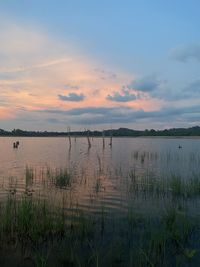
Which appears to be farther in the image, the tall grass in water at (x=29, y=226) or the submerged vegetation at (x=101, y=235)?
the tall grass in water at (x=29, y=226)

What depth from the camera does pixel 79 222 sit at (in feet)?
38.8

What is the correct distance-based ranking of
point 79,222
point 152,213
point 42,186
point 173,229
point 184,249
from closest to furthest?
point 184,249, point 173,229, point 79,222, point 152,213, point 42,186

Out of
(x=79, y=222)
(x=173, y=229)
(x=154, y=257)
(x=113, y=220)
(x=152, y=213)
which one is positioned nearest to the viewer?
(x=154, y=257)

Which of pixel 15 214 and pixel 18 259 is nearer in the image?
pixel 18 259

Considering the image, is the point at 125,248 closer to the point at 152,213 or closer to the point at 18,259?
the point at 18,259

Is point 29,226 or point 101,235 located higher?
point 29,226

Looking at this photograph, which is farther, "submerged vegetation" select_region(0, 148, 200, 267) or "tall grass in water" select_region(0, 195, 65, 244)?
"tall grass in water" select_region(0, 195, 65, 244)

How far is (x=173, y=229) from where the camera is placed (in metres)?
11.0

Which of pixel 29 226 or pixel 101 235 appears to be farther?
pixel 101 235

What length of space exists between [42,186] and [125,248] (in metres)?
12.0

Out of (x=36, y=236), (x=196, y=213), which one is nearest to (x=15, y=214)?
(x=36, y=236)

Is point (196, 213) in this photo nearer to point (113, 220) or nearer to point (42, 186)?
point (113, 220)

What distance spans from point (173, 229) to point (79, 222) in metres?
3.18

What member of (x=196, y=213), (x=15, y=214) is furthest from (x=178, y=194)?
(x=15, y=214)
